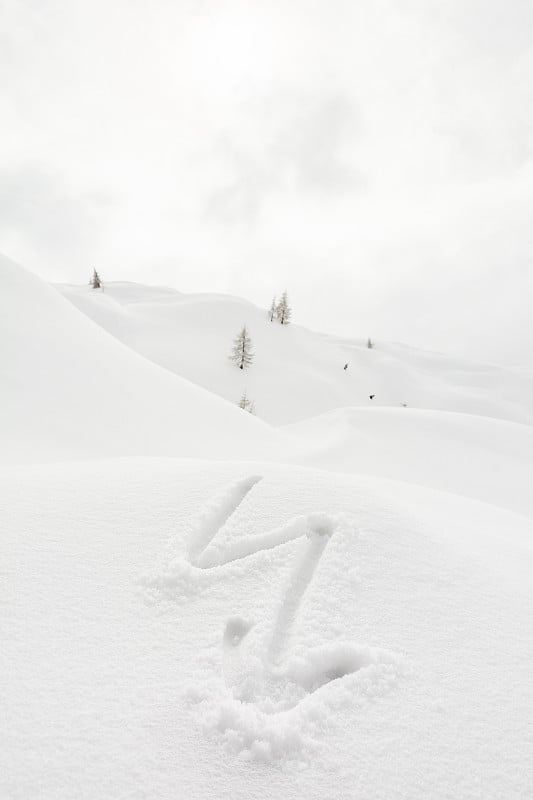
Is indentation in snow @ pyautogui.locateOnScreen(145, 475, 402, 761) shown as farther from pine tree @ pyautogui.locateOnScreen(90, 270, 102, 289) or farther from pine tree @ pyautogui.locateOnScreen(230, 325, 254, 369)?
pine tree @ pyautogui.locateOnScreen(90, 270, 102, 289)

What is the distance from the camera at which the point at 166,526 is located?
281cm

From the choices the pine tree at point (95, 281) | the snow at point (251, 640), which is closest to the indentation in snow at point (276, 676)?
the snow at point (251, 640)

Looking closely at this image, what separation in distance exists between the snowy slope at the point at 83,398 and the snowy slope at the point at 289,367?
21.6m

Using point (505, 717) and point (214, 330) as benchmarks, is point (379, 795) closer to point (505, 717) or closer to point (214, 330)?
point (505, 717)

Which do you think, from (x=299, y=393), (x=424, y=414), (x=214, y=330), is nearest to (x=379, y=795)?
(x=424, y=414)

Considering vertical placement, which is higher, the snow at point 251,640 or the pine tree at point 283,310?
the pine tree at point 283,310

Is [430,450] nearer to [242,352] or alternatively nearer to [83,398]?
[83,398]

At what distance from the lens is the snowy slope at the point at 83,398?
7355 millimetres

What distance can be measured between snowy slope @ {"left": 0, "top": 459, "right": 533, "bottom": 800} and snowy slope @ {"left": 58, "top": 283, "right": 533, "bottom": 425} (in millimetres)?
29750

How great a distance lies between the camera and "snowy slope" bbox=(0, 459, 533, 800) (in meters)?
1.46

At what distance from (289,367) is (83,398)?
32.6m

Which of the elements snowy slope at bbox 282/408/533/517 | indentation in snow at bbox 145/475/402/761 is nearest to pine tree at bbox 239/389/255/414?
snowy slope at bbox 282/408/533/517

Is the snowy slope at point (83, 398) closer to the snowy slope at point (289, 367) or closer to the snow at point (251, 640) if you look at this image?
the snow at point (251, 640)

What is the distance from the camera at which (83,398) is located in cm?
864
